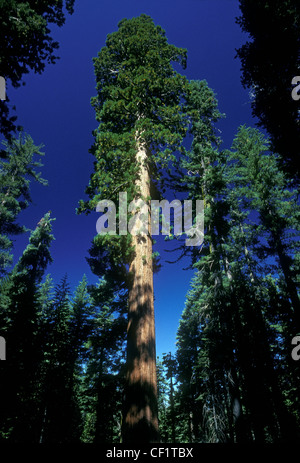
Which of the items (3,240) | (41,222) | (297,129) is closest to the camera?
(297,129)

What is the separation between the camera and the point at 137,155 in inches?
275

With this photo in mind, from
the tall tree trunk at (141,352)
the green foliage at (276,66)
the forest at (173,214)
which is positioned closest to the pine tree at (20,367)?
the forest at (173,214)

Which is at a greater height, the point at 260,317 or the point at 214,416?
the point at 260,317

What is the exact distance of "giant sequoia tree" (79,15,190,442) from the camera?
4.08m

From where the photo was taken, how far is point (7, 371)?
10.5 metres

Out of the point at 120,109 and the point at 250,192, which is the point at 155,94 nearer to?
the point at 120,109

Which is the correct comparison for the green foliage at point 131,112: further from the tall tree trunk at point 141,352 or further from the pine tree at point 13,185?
the pine tree at point 13,185

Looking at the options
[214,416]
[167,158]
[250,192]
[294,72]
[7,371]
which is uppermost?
[250,192]

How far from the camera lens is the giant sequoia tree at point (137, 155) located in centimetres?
408

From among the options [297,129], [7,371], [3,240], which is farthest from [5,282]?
[297,129]

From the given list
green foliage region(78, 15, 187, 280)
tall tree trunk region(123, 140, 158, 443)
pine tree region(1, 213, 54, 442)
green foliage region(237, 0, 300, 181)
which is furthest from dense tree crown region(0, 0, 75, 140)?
pine tree region(1, 213, 54, 442)

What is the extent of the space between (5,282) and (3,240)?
4.22m

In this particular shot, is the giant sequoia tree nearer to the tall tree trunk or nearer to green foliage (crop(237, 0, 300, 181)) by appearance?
the tall tree trunk
